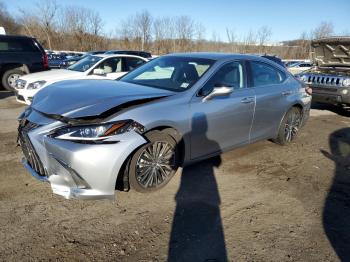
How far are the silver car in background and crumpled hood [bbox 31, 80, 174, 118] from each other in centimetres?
1

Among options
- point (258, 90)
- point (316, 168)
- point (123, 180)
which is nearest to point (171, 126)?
point (123, 180)

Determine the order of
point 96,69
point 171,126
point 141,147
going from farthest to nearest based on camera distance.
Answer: point 96,69 → point 171,126 → point 141,147

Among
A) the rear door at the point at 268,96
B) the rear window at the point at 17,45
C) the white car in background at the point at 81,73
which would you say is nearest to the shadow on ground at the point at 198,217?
the rear door at the point at 268,96

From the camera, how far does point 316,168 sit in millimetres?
4965

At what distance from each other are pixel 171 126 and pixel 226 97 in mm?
1051

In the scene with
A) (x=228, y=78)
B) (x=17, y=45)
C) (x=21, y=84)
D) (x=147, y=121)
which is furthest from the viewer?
(x=17, y=45)

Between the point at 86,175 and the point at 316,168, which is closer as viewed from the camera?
the point at 86,175

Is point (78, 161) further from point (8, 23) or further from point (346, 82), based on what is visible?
point (8, 23)

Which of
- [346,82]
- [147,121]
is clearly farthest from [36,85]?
[346,82]

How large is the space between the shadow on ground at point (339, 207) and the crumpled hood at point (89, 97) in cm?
230

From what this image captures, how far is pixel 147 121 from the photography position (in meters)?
3.48

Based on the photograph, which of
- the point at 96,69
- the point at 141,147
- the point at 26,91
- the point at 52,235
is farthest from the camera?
the point at 96,69

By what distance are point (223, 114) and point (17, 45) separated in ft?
32.0

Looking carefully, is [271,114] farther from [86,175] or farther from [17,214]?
[17,214]
